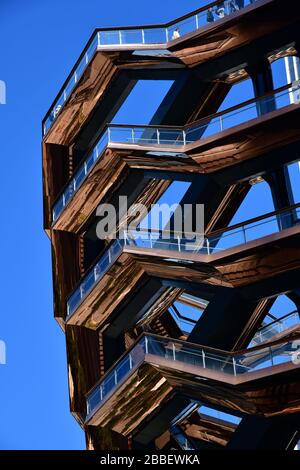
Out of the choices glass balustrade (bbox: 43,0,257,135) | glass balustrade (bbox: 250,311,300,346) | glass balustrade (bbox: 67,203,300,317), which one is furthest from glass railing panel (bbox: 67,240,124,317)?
glass balustrade (bbox: 43,0,257,135)

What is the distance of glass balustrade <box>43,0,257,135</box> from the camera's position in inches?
1839

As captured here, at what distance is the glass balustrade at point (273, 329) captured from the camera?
46.0 metres

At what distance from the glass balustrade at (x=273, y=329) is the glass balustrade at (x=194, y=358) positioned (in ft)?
10.3

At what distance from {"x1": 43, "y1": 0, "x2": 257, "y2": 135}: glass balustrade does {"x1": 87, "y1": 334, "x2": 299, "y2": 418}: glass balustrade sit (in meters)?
8.20

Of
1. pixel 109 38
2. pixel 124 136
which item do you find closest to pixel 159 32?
pixel 109 38

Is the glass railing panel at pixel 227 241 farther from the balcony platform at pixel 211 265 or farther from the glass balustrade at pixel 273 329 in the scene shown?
the glass balustrade at pixel 273 329

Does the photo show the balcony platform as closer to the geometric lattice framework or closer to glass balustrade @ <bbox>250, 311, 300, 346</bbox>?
the geometric lattice framework

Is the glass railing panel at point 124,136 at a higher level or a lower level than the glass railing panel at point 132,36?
lower

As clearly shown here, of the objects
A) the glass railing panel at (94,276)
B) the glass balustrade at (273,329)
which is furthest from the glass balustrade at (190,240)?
the glass balustrade at (273,329)

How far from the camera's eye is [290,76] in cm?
5134

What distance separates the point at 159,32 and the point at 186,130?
124 inches

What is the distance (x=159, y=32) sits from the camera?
47.7m

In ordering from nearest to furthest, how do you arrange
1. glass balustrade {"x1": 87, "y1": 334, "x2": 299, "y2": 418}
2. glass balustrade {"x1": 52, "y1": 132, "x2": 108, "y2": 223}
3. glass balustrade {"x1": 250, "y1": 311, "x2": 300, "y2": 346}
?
glass balustrade {"x1": 87, "y1": 334, "x2": 299, "y2": 418}, glass balustrade {"x1": 250, "y1": 311, "x2": 300, "y2": 346}, glass balustrade {"x1": 52, "y1": 132, "x2": 108, "y2": 223}
